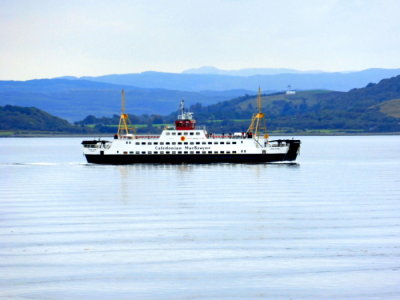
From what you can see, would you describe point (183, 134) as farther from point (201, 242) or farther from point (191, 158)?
point (201, 242)

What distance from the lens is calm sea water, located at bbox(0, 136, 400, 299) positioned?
31.3m

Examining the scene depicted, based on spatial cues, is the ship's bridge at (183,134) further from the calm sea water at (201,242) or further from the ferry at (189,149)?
the calm sea water at (201,242)

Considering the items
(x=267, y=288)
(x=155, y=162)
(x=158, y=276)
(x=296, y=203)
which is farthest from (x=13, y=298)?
(x=155, y=162)

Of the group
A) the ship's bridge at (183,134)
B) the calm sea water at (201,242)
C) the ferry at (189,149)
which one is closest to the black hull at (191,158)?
the ferry at (189,149)

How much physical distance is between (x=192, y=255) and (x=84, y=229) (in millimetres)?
10015

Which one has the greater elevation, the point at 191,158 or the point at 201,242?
the point at 201,242

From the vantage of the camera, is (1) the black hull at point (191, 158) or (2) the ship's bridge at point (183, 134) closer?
(2) the ship's bridge at point (183, 134)

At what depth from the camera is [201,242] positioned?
40.6 meters

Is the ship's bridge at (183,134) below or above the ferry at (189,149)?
above

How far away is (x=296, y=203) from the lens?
59.3m

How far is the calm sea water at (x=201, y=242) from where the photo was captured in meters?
31.3

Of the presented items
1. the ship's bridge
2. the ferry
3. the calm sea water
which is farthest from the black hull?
the calm sea water

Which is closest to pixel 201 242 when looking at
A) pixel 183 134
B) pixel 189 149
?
pixel 183 134

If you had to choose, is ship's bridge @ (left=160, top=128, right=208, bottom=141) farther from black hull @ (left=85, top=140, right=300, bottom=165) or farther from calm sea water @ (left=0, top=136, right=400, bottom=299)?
calm sea water @ (left=0, top=136, right=400, bottom=299)
